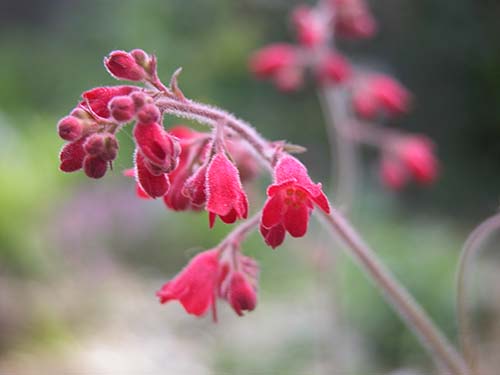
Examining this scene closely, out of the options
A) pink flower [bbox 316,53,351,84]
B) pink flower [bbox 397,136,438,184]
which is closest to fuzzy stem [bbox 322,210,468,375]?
pink flower [bbox 316,53,351,84]

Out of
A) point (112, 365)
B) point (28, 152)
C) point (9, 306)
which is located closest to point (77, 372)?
point (112, 365)

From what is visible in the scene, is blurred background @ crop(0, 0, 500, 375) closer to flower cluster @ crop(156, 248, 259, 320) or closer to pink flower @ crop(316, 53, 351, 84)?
flower cluster @ crop(156, 248, 259, 320)

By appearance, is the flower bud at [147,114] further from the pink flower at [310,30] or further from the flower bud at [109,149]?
the pink flower at [310,30]

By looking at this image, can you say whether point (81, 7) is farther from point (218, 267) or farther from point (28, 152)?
point (218, 267)

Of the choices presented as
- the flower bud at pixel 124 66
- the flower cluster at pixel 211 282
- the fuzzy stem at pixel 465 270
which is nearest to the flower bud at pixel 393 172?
the fuzzy stem at pixel 465 270

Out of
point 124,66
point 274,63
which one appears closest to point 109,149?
point 124,66

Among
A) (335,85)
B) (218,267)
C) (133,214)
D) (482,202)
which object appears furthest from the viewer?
(482,202)

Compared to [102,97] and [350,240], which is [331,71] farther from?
[102,97]

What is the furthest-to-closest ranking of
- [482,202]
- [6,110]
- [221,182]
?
[6,110] → [482,202] → [221,182]
